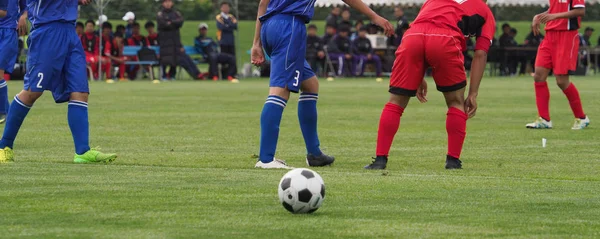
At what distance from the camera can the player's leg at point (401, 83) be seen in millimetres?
9820

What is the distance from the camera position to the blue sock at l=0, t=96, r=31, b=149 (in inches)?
409

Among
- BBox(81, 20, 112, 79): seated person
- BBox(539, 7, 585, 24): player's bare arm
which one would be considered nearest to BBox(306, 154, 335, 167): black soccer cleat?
BBox(539, 7, 585, 24): player's bare arm

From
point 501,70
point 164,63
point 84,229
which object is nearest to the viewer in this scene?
point 84,229

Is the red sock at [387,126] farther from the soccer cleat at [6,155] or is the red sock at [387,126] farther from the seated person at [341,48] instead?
the seated person at [341,48]

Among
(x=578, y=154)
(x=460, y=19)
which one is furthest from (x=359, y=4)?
(x=578, y=154)

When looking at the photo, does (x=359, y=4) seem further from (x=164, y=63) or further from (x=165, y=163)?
(x=164, y=63)

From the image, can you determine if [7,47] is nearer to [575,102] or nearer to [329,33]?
[575,102]

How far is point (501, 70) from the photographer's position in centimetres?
4203

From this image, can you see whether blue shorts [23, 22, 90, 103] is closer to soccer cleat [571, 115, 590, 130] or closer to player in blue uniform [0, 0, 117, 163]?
player in blue uniform [0, 0, 117, 163]

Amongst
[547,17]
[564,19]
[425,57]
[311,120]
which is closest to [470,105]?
[425,57]

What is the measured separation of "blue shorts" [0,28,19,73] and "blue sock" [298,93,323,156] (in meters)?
5.59

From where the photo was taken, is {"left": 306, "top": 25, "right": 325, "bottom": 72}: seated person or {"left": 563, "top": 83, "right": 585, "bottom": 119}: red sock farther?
{"left": 306, "top": 25, "right": 325, "bottom": 72}: seated person

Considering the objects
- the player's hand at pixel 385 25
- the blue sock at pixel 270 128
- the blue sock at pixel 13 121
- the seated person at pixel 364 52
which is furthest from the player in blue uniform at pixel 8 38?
the seated person at pixel 364 52

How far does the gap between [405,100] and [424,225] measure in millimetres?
3367
